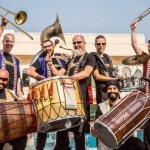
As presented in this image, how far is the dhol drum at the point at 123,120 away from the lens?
15.3 ft

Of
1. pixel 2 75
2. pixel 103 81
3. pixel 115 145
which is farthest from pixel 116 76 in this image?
pixel 2 75

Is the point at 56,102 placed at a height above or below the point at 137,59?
below

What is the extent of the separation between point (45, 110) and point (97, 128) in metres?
0.64

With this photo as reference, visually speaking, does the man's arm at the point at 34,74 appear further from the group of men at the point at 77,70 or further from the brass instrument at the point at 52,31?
the brass instrument at the point at 52,31

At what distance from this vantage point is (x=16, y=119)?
173 inches

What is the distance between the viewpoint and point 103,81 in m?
5.69

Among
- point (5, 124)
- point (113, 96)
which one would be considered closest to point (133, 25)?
point (113, 96)

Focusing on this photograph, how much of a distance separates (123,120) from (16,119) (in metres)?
1.14

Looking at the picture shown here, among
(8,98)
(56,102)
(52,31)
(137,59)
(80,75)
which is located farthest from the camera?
(52,31)

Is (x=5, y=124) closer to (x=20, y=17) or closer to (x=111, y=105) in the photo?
(x=111, y=105)

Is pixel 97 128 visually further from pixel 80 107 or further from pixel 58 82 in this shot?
pixel 58 82

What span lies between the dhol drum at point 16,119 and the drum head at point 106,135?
70 cm


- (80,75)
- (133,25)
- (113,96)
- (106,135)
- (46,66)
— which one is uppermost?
(133,25)

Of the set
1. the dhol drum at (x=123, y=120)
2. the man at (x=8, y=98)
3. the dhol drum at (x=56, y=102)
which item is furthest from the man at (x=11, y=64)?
the dhol drum at (x=123, y=120)
